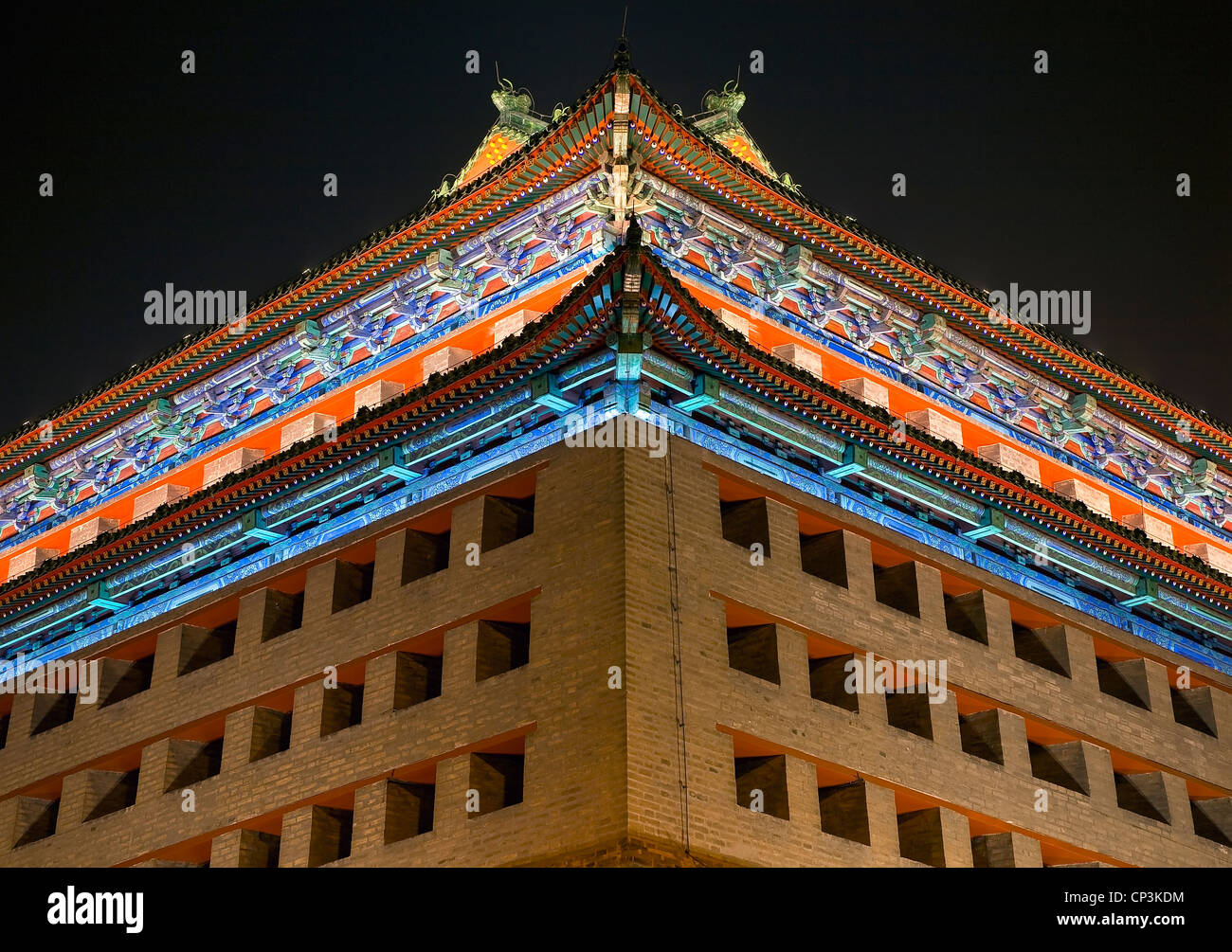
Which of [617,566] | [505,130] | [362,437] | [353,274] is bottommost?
[617,566]

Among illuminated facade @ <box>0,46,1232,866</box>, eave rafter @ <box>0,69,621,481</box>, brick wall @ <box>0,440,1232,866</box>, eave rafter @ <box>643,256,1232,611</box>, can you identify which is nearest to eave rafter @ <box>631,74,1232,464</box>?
illuminated facade @ <box>0,46,1232,866</box>

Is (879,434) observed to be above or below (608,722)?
above

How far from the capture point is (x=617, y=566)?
18094 millimetres

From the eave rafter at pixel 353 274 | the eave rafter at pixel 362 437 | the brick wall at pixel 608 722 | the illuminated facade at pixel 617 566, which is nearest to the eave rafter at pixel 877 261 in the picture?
the illuminated facade at pixel 617 566

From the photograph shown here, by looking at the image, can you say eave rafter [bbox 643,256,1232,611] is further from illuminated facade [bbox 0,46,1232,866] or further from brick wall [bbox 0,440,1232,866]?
brick wall [bbox 0,440,1232,866]

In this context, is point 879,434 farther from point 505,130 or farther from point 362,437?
point 505,130

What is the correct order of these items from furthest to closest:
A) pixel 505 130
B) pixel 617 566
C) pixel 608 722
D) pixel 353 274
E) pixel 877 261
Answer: pixel 505 130 → pixel 877 261 → pixel 353 274 → pixel 617 566 → pixel 608 722

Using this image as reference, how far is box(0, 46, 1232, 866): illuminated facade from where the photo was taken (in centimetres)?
1820

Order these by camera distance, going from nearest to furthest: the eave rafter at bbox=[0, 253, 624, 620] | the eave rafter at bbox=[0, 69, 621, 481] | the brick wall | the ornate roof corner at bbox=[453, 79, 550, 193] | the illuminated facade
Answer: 1. the brick wall
2. the illuminated facade
3. the eave rafter at bbox=[0, 253, 624, 620]
4. the eave rafter at bbox=[0, 69, 621, 481]
5. the ornate roof corner at bbox=[453, 79, 550, 193]

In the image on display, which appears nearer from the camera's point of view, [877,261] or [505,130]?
[877,261]

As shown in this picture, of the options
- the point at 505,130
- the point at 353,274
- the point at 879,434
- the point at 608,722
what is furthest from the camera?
the point at 505,130

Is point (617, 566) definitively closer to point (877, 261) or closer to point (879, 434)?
point (879, 434)

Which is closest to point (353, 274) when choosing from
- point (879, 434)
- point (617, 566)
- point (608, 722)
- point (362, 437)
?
point (362, 437)
